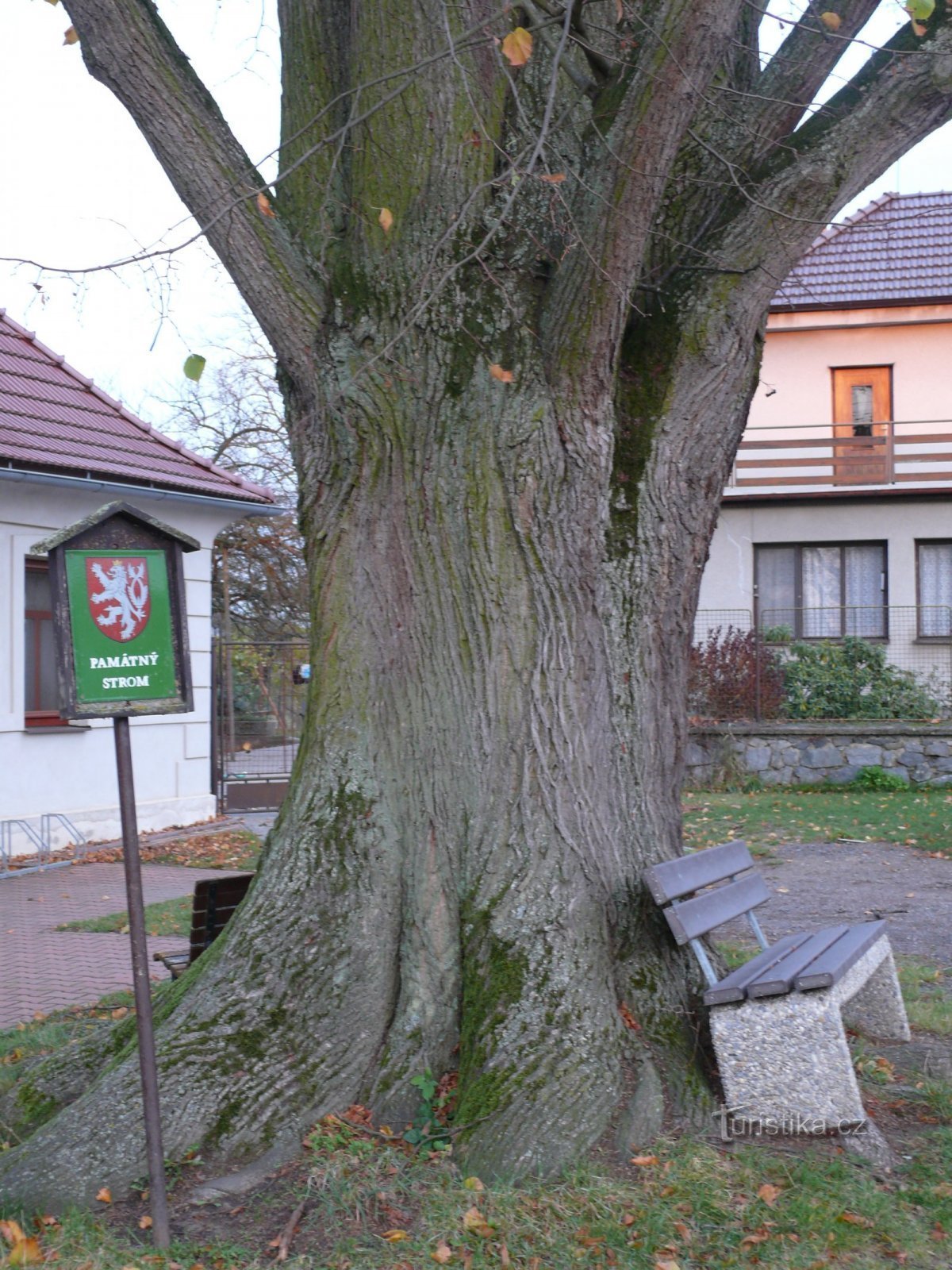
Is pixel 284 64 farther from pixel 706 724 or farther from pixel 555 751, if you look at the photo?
pixel 706 724

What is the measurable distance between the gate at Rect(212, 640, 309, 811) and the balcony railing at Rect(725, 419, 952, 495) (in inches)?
395

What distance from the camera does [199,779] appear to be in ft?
48.9

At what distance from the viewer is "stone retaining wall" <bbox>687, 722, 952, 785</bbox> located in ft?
57.7

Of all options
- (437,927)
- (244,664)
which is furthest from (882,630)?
(437,927)

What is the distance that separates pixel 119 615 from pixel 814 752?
49.8 ft

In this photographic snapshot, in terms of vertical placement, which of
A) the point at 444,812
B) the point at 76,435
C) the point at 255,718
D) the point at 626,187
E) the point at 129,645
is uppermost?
the point at 76,435

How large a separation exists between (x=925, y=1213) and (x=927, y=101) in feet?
12.5

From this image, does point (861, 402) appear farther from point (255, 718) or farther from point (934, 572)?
point (255, 718)

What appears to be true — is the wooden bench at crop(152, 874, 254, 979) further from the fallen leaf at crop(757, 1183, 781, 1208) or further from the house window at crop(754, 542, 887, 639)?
the house window at crop(754, 542, 887, 639)

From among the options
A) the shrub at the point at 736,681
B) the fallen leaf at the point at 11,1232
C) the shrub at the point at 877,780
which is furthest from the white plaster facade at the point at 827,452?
the fallen leaf at the point at 11,1232

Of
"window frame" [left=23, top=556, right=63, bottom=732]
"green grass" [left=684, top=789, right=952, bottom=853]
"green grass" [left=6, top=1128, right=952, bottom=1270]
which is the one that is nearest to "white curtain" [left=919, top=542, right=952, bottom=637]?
"green grass" [left=684, top=789, right=952, bottom=853]

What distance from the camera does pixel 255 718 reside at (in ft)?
55.3

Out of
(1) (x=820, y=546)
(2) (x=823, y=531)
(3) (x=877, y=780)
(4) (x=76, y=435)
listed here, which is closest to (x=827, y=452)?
(2) (x=823, y=531)

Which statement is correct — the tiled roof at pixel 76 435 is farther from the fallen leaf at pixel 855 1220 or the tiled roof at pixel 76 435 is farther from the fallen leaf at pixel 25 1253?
the fallen leaf at pixel 855 1220
